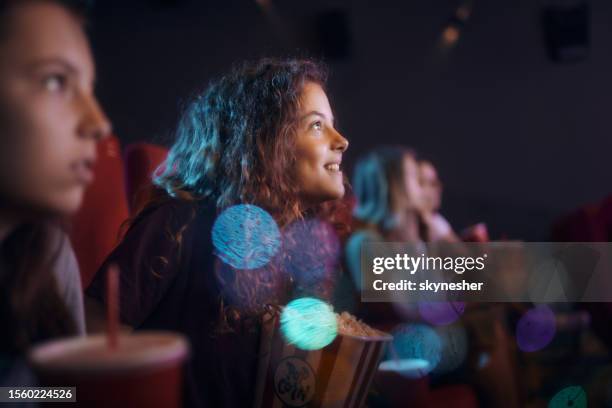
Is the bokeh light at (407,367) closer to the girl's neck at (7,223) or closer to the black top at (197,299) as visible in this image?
the black top at (197,299)

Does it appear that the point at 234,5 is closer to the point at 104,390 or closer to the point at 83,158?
the point at 83,158

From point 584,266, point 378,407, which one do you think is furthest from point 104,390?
point 584,266

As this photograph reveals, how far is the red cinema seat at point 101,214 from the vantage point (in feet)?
3.31

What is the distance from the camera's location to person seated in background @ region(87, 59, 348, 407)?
30.0 inches

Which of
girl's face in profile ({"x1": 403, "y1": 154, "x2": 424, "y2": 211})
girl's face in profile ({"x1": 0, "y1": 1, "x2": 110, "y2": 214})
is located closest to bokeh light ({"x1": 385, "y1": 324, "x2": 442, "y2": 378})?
girl's face in profile ({"x1": 0, "y1": 1, "x2": 110, "y2": 214})

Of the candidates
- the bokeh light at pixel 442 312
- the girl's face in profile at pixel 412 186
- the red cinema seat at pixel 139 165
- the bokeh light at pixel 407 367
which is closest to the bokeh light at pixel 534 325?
the bokeh light at pixel 442 312

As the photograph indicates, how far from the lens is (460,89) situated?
9.71 feet

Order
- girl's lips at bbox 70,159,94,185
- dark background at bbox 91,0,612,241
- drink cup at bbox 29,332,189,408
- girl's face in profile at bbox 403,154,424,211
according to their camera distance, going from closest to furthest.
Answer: drink cup at bbox 29,332,189,408
girl's lips at bbox 70,159,94,185
girl's face in profile at bbox 403,154,424,211
dark background at bbox 91,0,612,241

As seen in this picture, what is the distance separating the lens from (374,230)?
71.0 inches

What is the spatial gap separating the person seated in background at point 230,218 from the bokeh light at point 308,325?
36mm

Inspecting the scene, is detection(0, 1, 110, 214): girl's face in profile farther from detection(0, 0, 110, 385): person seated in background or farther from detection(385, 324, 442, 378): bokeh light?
detection(385, 324, 442, 378): bokeh light

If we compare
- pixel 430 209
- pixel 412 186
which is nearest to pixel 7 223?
pixel 412 186

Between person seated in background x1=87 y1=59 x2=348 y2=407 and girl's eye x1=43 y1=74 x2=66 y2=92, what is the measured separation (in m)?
0.29

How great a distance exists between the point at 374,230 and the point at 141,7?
55.2 inches
